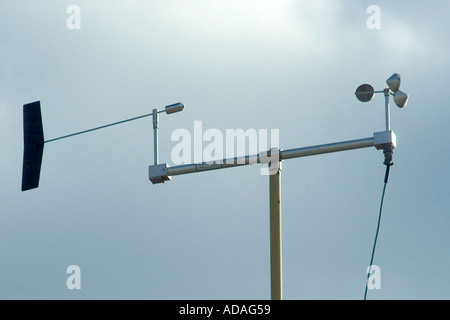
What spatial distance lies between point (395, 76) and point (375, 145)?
184cm

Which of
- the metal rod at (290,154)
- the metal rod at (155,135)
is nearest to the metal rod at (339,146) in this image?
the metal rod at (290,154)

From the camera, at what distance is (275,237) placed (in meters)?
20.6

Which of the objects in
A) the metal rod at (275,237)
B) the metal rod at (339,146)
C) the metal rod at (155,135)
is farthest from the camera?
the metal rod at (155,135)

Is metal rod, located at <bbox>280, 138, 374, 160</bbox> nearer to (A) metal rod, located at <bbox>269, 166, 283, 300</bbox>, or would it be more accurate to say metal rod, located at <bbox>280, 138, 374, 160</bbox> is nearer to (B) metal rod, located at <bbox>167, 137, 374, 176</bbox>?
(B) metal rod, located at <bbox>167, 137, 374, 176</bbox>

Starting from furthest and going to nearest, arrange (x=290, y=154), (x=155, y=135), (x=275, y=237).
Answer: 1. (x=155, y=135)
2. (x=290, y=154)
3. (x=275, y=237)

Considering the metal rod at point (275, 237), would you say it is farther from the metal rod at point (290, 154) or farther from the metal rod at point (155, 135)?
the metal rod at point (155, 135)

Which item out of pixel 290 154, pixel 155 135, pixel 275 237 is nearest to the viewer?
pixel 275 237

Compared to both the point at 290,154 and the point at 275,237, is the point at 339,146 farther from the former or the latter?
the point at 275,237

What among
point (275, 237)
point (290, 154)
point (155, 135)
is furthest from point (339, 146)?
point (155, 135)

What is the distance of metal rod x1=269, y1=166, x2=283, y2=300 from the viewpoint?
2030 centimetres

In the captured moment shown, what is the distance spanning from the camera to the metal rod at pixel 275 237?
66.6 feet

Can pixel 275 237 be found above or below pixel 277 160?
below
